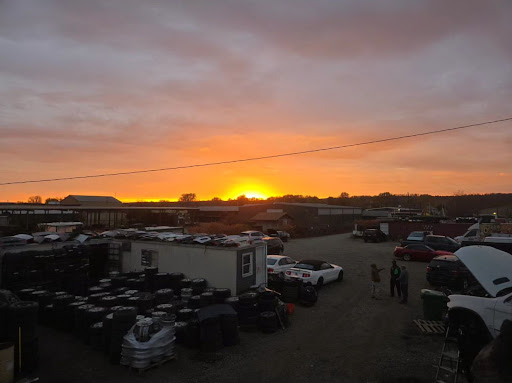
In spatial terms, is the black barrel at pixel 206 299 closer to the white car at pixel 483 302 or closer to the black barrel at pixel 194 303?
the black barrel at pixel 194 303

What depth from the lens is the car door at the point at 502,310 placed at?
7.37m

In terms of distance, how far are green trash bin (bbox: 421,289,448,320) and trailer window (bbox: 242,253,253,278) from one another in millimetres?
6903

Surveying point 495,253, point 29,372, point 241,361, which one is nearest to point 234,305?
point 241,361

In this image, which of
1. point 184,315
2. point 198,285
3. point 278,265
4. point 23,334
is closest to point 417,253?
point 278,265

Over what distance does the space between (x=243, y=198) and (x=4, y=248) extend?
95.5 metres

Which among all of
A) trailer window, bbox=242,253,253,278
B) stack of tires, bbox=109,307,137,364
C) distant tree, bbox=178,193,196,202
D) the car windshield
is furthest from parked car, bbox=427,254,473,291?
distant tree, bbox=178,193,196,202

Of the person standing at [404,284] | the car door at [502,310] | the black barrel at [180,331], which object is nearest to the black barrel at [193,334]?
the black barrel at [180,331]

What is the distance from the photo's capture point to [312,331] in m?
11.3

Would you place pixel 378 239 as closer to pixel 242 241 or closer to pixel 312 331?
pixel 242 241

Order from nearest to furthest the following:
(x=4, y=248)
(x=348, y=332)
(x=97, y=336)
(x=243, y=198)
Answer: (x=97, y=336), (x=348, y=332), (x=4, y=248), (x=243, y=198)

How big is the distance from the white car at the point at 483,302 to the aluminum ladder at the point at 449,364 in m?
0.29

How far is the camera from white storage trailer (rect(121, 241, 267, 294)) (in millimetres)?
14523

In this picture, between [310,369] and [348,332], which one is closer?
[310,369]

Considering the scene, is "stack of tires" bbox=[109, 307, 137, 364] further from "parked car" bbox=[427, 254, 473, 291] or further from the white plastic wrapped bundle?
"parked car" bbox=[427, 254, 473, 291]
